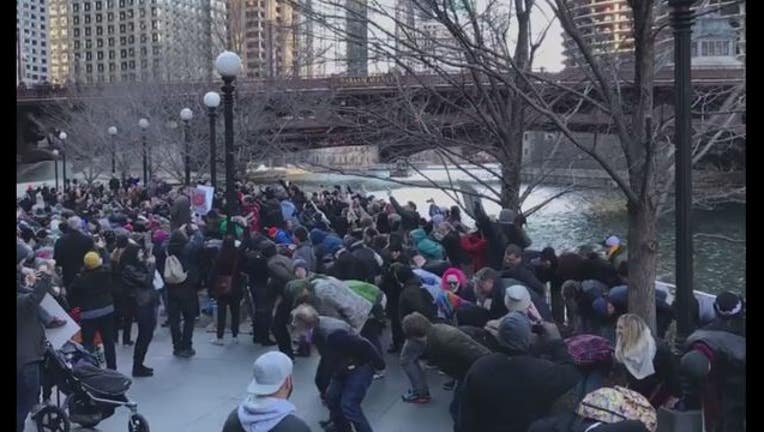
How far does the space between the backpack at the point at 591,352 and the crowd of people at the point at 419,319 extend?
2cm

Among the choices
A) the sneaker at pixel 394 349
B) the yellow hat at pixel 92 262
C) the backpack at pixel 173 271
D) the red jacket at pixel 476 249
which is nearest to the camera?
the yellow hat at pixel 92 262

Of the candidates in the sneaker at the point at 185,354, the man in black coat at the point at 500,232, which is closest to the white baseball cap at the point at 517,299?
the man in black coat at the point at 500,232

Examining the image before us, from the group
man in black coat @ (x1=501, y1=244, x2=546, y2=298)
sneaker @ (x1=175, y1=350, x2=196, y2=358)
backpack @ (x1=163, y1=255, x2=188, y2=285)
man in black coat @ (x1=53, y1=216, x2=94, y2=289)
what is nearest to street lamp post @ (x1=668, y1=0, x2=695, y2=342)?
man in black coat @ (x1=501, y1=244, x2=546, y2=298)

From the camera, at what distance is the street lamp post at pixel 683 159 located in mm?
5848

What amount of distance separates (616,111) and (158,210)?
52.6 feet

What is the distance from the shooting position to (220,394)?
8773 millimetres

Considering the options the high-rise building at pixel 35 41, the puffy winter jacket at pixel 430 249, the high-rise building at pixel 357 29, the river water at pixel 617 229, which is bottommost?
the river water at pixel 617 229

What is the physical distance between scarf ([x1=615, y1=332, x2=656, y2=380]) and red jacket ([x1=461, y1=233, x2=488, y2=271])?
19.6 feet

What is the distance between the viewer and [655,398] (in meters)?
5.49

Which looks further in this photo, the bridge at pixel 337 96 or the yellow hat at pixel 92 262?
the bridge at pixel 337 96

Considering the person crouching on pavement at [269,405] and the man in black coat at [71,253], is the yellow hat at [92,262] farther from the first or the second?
the person crouching on pavement at [269,405]

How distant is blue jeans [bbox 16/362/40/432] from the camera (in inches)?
237

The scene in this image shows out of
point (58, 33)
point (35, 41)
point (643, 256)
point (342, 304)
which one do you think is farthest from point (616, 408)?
point (58, 33)

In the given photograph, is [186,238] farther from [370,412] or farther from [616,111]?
[616,111]
